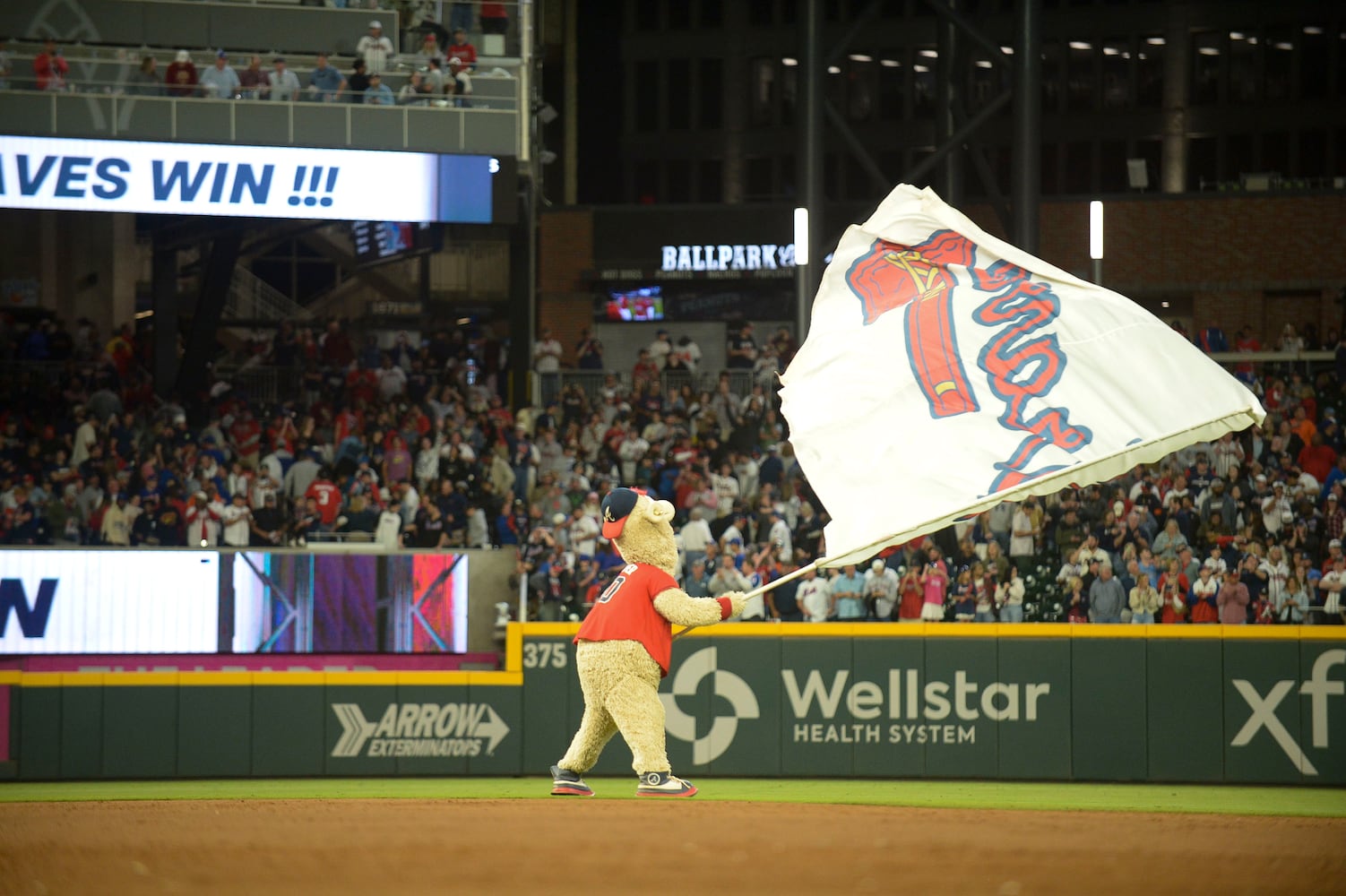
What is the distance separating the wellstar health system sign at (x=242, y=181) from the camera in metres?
20.3

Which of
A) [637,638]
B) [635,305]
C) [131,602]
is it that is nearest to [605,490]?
[131,602]

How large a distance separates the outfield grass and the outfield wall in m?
0.21

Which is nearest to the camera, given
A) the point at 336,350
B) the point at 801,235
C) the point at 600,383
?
the point at 801,235

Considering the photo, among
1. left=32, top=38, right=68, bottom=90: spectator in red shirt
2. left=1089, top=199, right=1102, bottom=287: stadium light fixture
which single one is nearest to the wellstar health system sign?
left=32, top=38, right=68, bottom=90: spectator in red shirt

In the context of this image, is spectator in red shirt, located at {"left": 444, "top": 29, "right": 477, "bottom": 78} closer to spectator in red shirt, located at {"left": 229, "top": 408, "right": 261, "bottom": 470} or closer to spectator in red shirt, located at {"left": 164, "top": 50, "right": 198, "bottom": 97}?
spectator in red shirt, located at {"left": 164, "top": 50, "right": 198, "bottom": 97}

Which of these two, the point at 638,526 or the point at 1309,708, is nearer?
the point at 638,526

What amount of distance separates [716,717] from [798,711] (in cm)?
79

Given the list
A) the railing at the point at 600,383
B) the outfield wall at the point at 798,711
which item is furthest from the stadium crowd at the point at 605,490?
the outfield wall at the point at 798,711

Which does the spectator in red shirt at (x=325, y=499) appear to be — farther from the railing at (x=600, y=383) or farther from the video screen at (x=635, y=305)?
the video screen at (x=635, y=305)

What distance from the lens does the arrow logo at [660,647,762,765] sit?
15.2 m

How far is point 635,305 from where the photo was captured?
114ft

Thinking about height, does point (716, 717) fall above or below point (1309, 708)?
below

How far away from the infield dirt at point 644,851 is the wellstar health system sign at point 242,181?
441 inches

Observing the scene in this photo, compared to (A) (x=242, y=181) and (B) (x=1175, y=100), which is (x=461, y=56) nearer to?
(A) (x=242, y=181)
